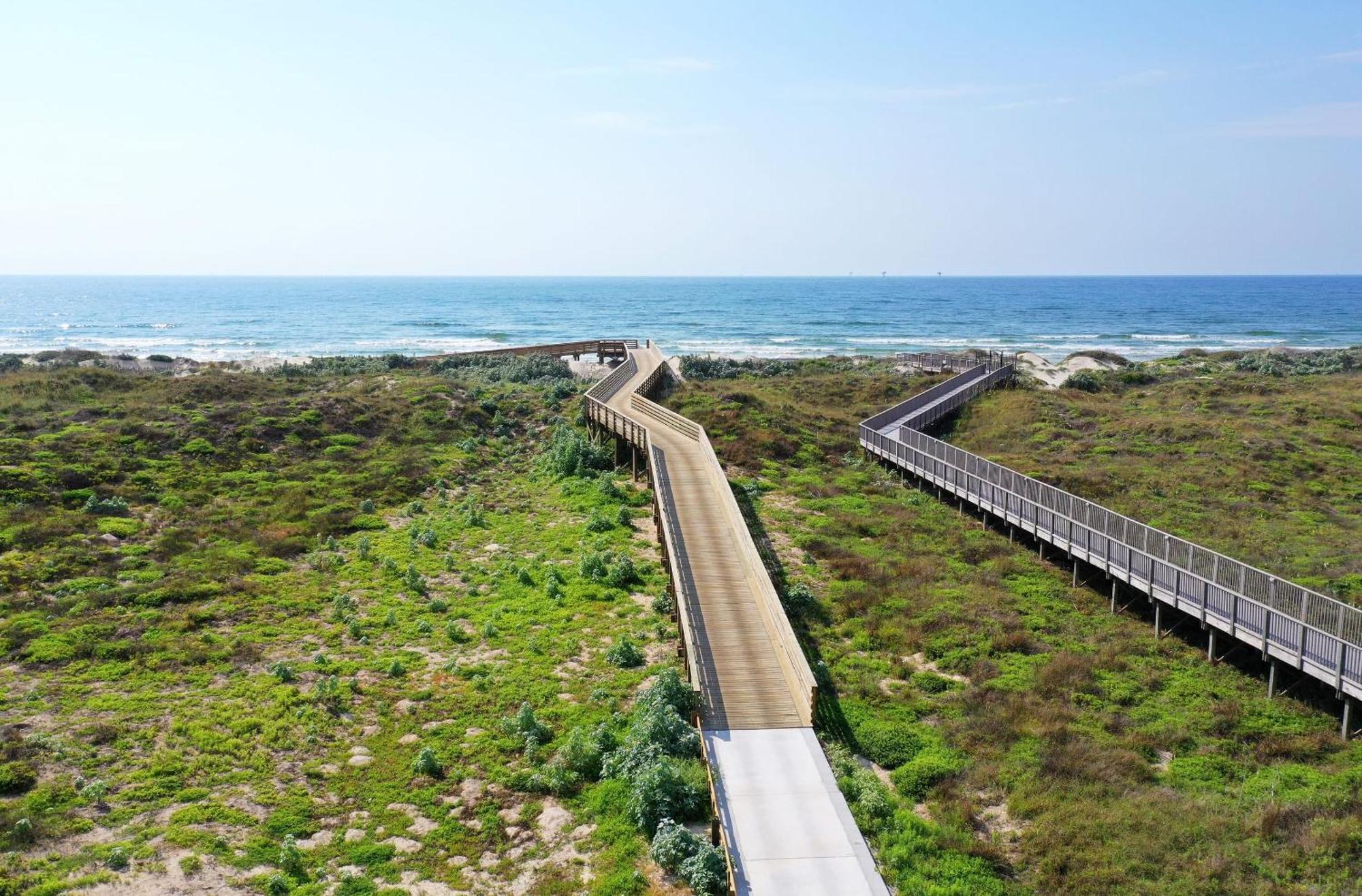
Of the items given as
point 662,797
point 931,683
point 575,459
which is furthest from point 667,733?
point 575,459

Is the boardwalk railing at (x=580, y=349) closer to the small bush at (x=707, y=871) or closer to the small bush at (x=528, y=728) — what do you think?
the small bush at (x=528, y=728)

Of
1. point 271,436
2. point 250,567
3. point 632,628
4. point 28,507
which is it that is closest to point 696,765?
point 632,628

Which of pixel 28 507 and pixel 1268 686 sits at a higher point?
pixel 28 507

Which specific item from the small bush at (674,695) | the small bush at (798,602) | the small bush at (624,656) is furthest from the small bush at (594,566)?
the small bush at (674,695)

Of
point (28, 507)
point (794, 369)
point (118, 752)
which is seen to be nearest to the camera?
point (118, 752)

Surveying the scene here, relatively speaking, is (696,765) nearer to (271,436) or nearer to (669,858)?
(669,858)

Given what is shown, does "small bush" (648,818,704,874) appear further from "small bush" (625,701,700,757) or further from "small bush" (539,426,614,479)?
"small bush" (539,426,614,479)
